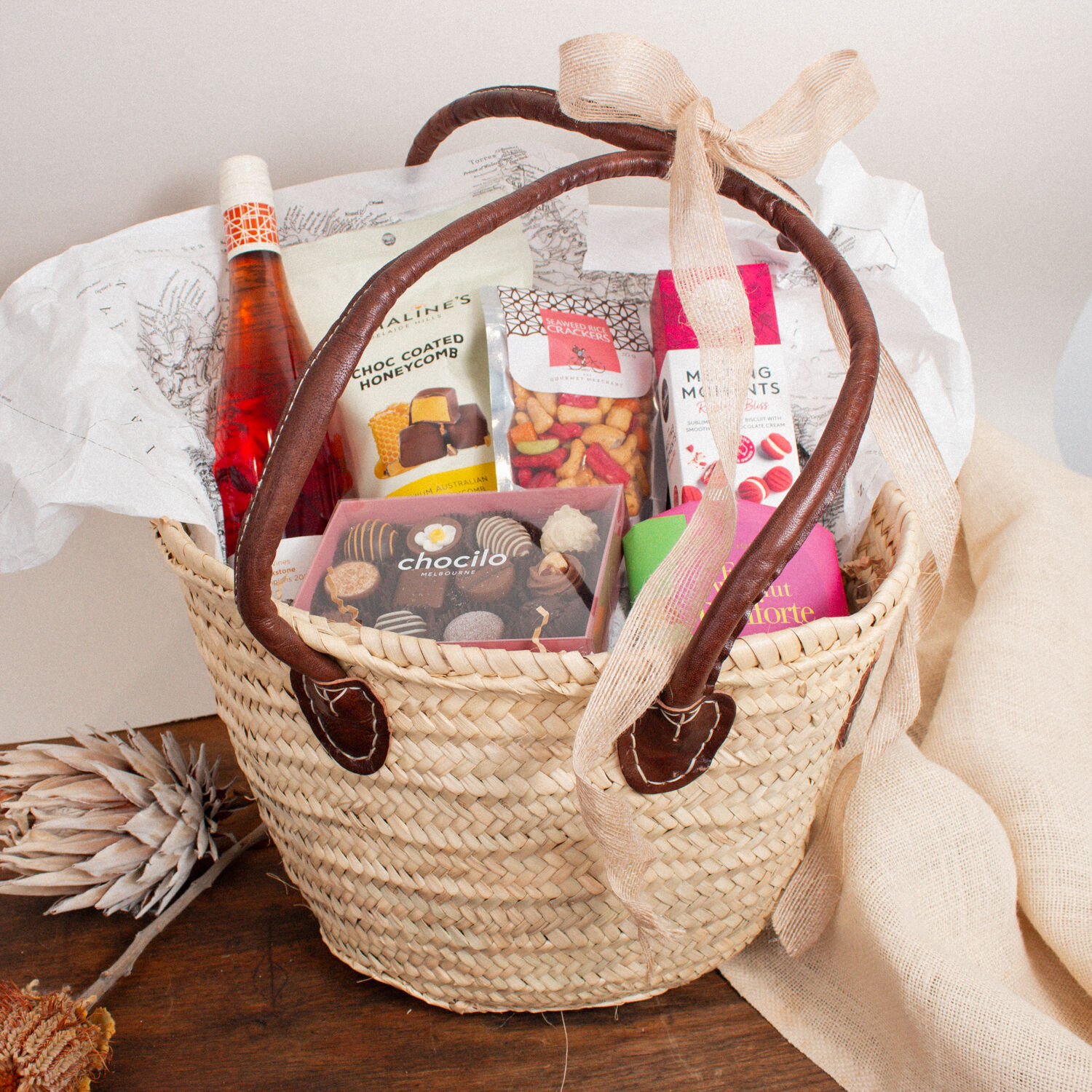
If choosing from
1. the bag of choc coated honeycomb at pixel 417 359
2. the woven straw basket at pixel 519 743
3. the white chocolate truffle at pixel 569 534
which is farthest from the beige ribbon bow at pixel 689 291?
the bag of choc coated honeycomb at pixel 417 359

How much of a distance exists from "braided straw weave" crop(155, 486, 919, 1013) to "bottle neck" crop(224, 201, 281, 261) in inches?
11.1

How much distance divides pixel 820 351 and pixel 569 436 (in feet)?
0.86

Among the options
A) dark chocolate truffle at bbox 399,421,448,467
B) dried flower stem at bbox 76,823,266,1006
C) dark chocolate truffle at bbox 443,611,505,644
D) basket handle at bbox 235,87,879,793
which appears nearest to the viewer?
basket handle at bbox 235,87,879,793

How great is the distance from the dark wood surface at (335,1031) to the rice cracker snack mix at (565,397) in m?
0.43

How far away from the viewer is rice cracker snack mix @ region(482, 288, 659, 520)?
2.57 ft

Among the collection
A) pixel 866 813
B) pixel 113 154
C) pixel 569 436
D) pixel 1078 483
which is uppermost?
pixel 113 154

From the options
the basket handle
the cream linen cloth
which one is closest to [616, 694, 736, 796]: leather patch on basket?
the basket handle

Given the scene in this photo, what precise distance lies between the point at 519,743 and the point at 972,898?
398mm

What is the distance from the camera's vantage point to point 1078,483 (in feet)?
3.46

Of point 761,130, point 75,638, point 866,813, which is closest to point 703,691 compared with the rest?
point 866,813

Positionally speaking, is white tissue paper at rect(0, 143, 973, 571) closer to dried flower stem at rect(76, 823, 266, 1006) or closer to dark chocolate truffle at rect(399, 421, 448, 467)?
dark chocolate truffle at rect(399, 421, 448, 467)

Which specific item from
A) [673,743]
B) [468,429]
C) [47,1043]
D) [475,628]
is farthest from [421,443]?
[47,1043]

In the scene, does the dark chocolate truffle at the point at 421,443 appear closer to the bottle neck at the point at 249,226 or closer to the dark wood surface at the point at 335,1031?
the bottle neck at the point at 249,226

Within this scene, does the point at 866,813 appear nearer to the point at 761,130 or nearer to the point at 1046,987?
the point at 1046,987
